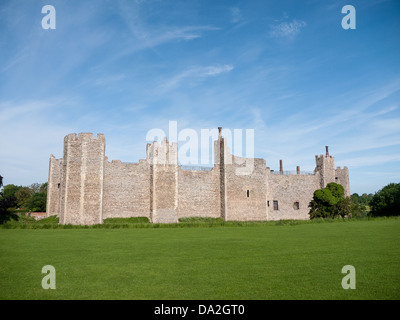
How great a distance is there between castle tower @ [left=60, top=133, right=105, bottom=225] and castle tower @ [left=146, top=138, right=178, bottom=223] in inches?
179

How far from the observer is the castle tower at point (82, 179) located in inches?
1125

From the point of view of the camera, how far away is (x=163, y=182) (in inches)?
1240

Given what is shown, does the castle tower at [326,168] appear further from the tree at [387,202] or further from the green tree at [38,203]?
the green tree at [38,203]

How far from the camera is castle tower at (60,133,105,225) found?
93.8 feet

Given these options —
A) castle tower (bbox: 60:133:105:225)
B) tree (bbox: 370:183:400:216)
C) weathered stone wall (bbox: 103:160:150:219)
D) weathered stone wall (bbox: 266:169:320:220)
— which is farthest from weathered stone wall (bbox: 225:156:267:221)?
tree (bbox: 370:183:400:216)

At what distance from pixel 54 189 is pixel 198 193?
1483 centimetres

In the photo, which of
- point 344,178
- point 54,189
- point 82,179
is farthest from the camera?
point 344,178

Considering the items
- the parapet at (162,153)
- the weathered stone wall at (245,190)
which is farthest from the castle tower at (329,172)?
the parapet at (162,153)

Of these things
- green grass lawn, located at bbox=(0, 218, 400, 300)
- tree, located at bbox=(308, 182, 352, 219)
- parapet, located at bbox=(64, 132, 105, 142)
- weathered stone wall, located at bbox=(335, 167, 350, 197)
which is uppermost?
parapet, located at bbox=(64, 132, 105, 142)

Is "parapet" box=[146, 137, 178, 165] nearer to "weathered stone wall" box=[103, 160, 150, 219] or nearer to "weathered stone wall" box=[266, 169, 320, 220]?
"weathered stone wall" box=[103, 160, 150, 219]

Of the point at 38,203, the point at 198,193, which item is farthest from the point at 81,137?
the point at 38,203

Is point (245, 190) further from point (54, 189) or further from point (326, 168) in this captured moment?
point (54, 189)

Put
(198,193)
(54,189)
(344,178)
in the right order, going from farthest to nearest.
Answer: (344,178) → (54,189) → (198,193)

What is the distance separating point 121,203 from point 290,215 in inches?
811
